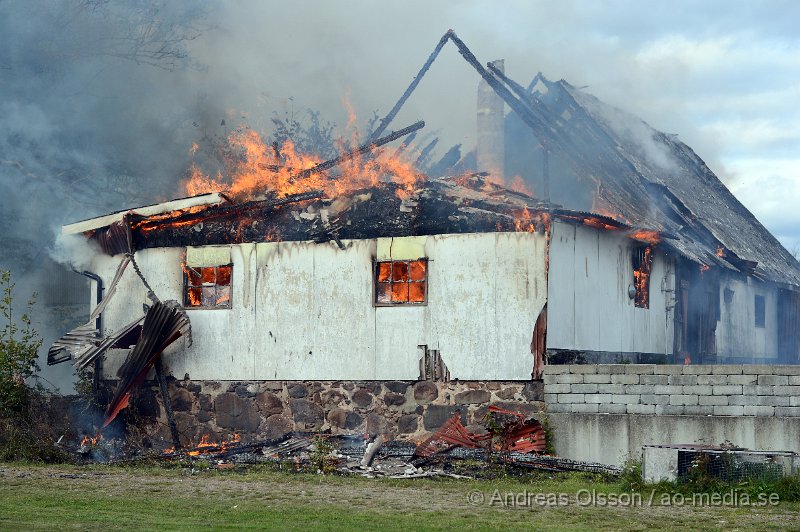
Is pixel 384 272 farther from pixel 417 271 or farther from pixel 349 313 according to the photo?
pixel 349 313

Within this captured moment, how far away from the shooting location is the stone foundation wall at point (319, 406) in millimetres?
16516

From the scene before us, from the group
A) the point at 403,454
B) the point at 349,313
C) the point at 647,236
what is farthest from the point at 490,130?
the point at 403,454

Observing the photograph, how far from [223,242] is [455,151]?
11267 millimetres

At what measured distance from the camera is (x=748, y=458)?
12.5m

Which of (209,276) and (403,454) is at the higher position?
(209,276)

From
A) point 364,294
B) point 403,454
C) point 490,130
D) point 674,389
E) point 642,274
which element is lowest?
point 403,454

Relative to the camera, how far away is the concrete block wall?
A: 14.3 metres

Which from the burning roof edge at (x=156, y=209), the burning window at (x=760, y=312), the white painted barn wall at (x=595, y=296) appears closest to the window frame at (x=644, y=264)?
the white painted barn wall at (x=595, y=296)

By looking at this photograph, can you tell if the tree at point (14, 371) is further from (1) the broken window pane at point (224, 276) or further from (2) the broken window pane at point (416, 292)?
(2) the broken window pane at point (416, 292)

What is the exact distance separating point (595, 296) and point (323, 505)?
787cm

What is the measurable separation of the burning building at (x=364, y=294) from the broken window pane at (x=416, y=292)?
1.7 inches

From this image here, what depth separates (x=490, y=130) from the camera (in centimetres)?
2473

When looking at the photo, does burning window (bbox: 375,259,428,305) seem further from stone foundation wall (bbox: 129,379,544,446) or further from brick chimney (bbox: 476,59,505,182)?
brick chimney (bbox: 476,59,505,182)

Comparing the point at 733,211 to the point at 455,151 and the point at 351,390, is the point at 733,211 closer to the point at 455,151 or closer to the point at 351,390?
the point at 455,151
